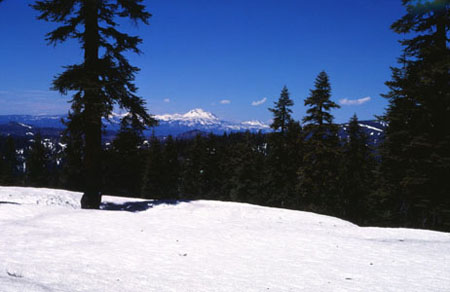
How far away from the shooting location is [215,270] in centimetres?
641

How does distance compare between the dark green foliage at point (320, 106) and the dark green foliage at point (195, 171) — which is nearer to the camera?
the dark green foliage at point (320, 106)

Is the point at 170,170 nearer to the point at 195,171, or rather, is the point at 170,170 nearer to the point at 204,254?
the point at 195,171

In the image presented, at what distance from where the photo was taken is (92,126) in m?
13.3

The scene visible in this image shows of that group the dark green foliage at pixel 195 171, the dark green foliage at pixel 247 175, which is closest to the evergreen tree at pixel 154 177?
the dark green foliage at pixel 195 171

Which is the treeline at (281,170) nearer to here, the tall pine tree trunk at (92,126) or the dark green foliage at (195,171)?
the dark green foliage at (195,171)

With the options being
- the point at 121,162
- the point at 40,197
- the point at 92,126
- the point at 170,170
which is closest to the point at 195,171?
the point at 170,170

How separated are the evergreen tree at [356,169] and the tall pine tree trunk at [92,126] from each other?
34079 millimetres

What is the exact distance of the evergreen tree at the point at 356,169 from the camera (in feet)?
128

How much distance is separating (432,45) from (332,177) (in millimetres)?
14464

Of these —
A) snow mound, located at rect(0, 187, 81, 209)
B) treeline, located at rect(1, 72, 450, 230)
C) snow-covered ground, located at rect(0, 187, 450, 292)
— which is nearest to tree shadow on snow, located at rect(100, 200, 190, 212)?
snow mound, located at rect(0, 187, 81, 209)

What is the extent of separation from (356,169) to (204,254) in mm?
37984

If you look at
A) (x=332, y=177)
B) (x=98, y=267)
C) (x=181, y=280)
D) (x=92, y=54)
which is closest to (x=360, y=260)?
(x=181, y=280)

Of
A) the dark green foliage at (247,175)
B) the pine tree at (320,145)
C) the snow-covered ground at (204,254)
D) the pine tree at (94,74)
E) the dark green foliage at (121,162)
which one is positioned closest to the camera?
the snow-covered ground at (204,254)

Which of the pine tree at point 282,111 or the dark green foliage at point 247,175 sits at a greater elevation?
the pine tree at point 282,111
